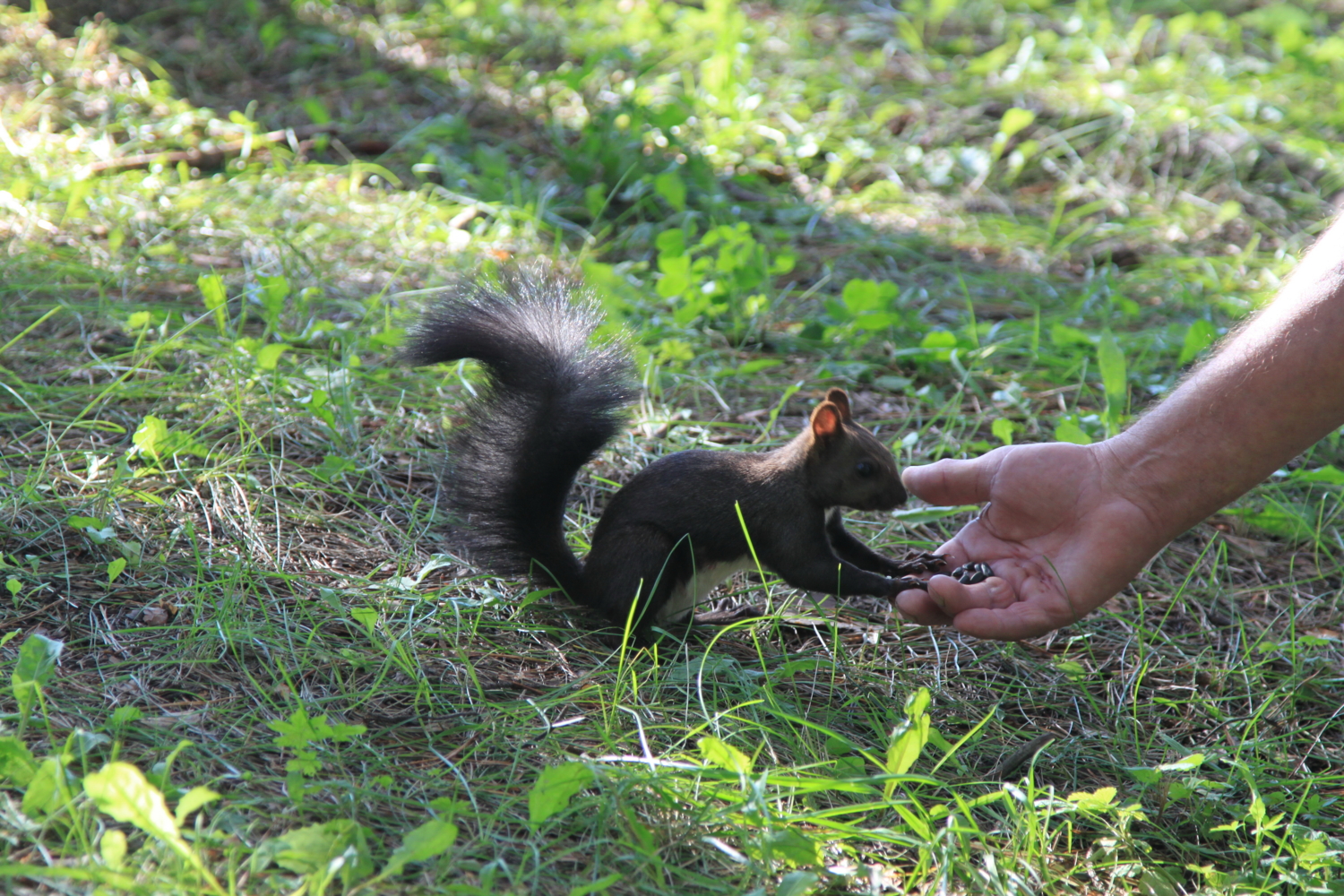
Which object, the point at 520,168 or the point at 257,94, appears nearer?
the point at 520,168

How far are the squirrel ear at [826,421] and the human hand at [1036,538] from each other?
19 centimetres

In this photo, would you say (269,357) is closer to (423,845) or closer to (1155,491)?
(423,845)

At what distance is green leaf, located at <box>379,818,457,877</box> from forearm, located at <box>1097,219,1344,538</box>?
148cm

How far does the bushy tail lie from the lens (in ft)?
7.04

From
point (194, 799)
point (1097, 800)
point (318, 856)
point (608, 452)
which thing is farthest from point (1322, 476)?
point (194, 799)

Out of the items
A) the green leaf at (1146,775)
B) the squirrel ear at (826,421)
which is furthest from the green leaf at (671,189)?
the green leaf at (1146,775)

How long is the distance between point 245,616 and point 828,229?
3127 millimetres

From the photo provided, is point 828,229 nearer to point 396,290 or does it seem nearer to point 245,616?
point 396,290

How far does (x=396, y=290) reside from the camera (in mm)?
3541

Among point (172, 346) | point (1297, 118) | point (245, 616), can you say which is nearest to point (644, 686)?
point (245, 616)

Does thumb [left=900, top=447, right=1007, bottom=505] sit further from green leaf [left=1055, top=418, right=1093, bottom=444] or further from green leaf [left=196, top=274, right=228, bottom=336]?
green leaf [left=196, top=274, right=228, bottom=336]

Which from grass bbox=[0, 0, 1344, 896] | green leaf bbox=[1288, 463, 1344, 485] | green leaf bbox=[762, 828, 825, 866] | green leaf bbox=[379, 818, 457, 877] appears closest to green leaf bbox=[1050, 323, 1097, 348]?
grass bbox=[0, 0, 1344, 896]

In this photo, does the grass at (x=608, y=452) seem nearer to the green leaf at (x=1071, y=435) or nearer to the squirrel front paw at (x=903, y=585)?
the green leaf at (x=1071, y=435)

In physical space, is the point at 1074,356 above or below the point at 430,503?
above
